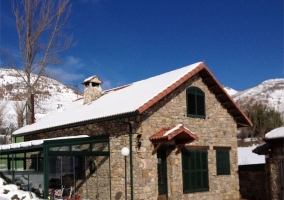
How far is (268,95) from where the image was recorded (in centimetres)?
10762

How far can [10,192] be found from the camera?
1295cm

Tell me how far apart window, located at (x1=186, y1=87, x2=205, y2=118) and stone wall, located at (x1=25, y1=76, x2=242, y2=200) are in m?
0.21

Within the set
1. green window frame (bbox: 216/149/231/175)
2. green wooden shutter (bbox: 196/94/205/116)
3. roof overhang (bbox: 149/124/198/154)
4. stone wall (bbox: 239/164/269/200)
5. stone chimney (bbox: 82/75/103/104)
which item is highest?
stone chimney (bbox: 82/75/103/104)

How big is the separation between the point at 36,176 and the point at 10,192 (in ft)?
3.36

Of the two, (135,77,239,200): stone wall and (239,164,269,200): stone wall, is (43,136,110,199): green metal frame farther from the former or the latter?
(239,164,269,200): stone wall

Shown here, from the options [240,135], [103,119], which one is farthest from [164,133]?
[240,135]

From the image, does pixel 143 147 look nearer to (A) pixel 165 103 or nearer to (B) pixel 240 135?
(A) pixel 165 103

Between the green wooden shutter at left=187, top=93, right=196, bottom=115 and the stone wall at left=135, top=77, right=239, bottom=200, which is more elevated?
the green wooden shutter at left=187, top=93, right=196, bottom=115

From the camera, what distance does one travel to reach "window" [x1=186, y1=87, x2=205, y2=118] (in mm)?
14531

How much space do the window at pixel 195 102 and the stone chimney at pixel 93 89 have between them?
18.3 feet

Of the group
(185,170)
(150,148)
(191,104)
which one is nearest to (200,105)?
(191,104)

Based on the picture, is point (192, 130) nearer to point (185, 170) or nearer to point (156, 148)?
point (185, 170)

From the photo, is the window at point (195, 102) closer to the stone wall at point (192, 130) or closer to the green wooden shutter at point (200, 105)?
the green wooden shutter at point (200, 105)

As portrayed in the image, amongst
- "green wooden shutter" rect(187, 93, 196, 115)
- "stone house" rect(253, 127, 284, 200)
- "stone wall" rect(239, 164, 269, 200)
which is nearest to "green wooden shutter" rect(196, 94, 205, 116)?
"green wooden shutter" rect(187, 93, 196, 115)
